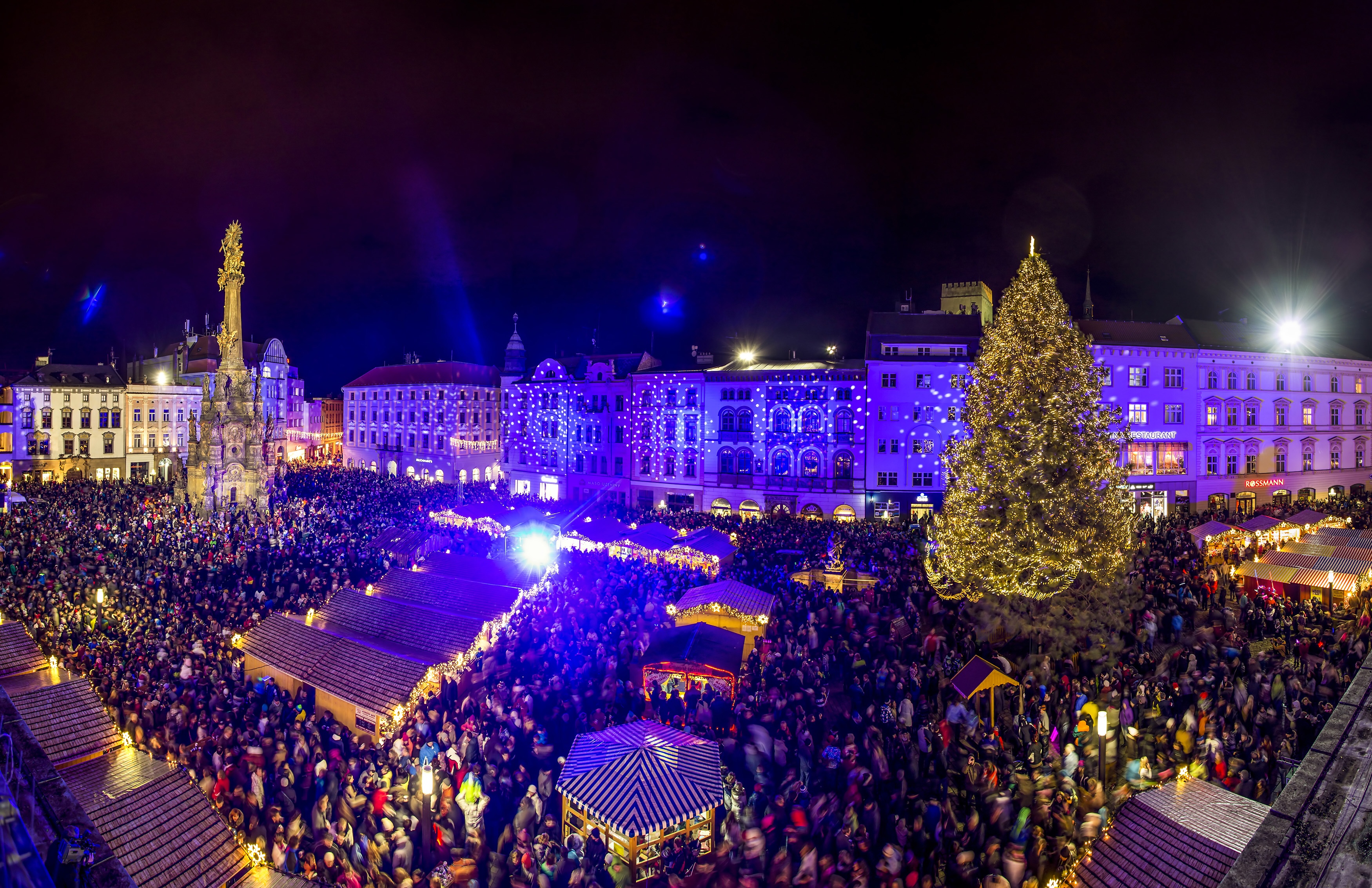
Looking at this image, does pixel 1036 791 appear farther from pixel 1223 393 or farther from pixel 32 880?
pixel 1223 393

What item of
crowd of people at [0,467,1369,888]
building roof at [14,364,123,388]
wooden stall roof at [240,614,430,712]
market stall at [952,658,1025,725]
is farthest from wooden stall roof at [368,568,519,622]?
building roof at [14,364,123,388]

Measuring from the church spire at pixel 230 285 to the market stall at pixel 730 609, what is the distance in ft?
102

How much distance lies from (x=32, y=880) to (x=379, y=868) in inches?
263

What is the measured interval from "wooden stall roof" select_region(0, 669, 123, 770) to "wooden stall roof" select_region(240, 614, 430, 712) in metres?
3.63

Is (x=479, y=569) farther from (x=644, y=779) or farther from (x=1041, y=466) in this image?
(x=1041, y=466)

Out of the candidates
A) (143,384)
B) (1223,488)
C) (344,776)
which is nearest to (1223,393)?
(1223,488)

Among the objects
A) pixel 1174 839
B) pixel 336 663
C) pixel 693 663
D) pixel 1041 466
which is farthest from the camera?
pixel 1041 466

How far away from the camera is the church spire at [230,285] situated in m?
34.9

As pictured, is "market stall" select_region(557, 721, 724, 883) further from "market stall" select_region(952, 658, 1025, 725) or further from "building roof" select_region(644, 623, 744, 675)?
"market stall" select_region(952, 658, 1025, 725)

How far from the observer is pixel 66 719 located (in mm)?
10055

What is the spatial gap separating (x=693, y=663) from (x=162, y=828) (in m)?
8.94

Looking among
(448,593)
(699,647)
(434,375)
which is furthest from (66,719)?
(434,375)

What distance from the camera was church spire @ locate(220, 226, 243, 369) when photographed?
115 feet

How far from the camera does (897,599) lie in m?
19.4
